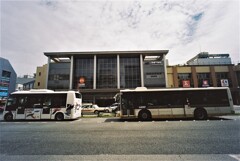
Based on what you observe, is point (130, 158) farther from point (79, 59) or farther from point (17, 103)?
point (79, 59)

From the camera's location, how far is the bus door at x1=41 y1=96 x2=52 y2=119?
13.8 m

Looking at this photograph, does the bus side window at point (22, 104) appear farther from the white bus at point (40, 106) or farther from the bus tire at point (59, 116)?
the bus tire at point (59, 116)

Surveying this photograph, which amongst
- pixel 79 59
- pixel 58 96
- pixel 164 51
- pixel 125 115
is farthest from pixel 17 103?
pixel 164 51

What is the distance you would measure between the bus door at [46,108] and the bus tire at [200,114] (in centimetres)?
1479

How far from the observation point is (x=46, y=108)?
14.0 meters

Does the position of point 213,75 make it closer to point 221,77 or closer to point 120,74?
point 221,77

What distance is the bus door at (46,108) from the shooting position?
1382cm

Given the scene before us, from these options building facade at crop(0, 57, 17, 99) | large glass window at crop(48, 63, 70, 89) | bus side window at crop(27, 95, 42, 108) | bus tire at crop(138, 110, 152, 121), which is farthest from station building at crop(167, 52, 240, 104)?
building facade at crop(0, 57, 17, 99)

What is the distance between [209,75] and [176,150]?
45265 mm

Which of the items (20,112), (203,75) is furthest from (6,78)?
(203,75)

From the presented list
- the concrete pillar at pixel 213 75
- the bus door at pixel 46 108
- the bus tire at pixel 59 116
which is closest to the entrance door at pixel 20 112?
the bus door at pixel 46 108

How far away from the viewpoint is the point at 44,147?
17.1 ft

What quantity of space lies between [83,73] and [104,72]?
6.45m

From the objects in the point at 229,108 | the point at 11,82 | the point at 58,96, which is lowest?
the point at 229,108
